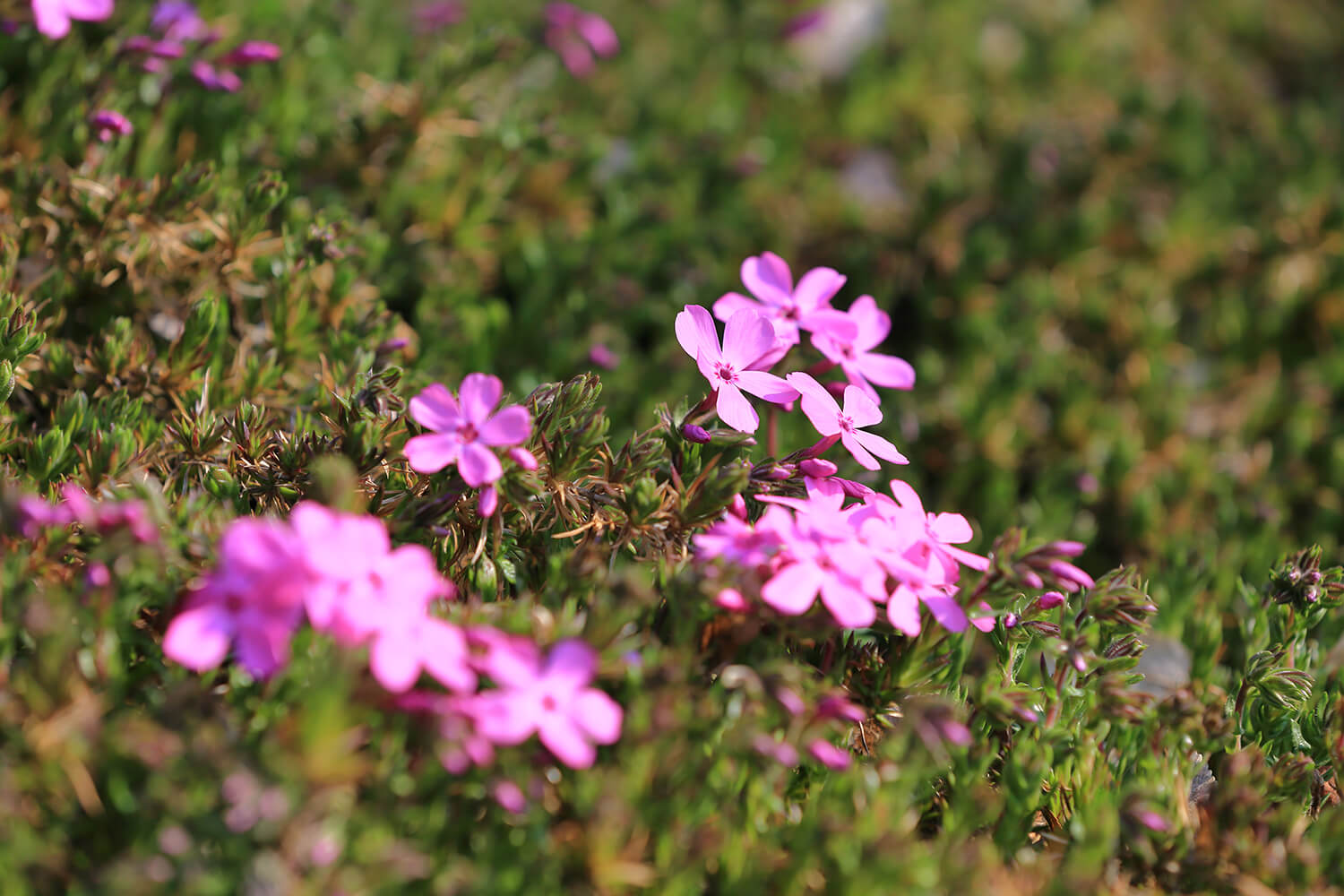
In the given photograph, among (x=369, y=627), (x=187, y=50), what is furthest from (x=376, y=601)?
(x=187, y=50)

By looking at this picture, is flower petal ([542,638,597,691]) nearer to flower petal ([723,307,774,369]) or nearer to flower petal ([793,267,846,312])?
flower petal ([723,307,774,369])

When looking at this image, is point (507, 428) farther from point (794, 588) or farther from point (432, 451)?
point (794, 588)

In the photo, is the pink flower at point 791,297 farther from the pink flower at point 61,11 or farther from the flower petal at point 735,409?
the pink flower at point 61,11

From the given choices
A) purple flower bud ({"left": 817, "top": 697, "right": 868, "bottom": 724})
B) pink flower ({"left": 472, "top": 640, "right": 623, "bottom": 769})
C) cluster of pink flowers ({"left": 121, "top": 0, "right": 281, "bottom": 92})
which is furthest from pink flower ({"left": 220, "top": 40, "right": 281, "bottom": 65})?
purple flower bud ({"left": 817, "top": 697, "right": 868, "bottom": 724})

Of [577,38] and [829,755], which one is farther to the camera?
[577,38]

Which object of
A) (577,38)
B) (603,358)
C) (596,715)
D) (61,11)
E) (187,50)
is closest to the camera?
(596,715)

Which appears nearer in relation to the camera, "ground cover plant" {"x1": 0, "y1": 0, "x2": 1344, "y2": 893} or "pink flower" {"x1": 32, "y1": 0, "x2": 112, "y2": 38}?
"ground cover plant" {"x1": 0, "y1": 0, "x2": 1344, "y2": 893}
